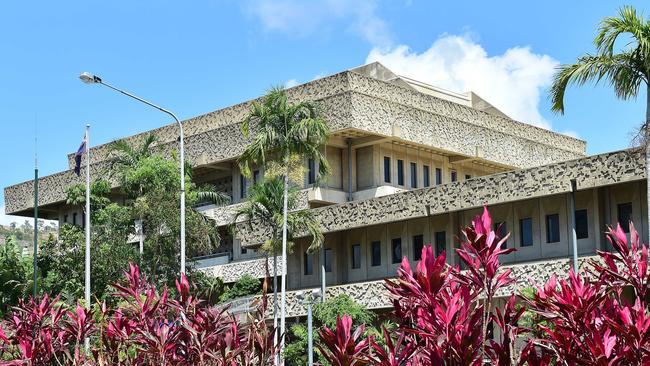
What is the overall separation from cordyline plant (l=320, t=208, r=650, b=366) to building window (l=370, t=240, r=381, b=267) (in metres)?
36.3

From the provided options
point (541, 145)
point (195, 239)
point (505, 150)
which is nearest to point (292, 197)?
point (195, 239)

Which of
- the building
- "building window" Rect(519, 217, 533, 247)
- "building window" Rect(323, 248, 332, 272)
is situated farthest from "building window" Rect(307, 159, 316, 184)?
"building window" Rect(519, 217, 533, 247)

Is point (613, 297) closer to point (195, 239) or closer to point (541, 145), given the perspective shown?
point (195, 239)

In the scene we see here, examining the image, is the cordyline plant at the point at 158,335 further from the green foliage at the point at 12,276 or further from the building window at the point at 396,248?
the green foliage at the point at 12,276

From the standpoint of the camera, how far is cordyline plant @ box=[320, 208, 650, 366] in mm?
6199

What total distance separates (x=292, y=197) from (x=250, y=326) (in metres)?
31.8

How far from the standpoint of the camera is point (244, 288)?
49.3m

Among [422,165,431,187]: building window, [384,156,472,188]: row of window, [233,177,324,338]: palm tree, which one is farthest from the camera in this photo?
[422,165,431,187]: building window

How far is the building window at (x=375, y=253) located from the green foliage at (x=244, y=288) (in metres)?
7.38

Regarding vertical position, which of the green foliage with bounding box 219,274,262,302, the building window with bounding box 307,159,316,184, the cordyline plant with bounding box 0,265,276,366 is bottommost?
the cordyline plant with bounding box 0,265,276,366

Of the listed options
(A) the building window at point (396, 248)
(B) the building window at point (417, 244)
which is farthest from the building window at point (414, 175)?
(B) the building window at point (417, 244)

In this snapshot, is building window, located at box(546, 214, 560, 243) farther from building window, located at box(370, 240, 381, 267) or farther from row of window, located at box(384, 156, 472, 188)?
row of window, located at box(384, 156, 472, 188)

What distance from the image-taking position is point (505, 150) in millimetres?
53781

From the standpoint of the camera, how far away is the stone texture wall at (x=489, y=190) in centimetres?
3216
